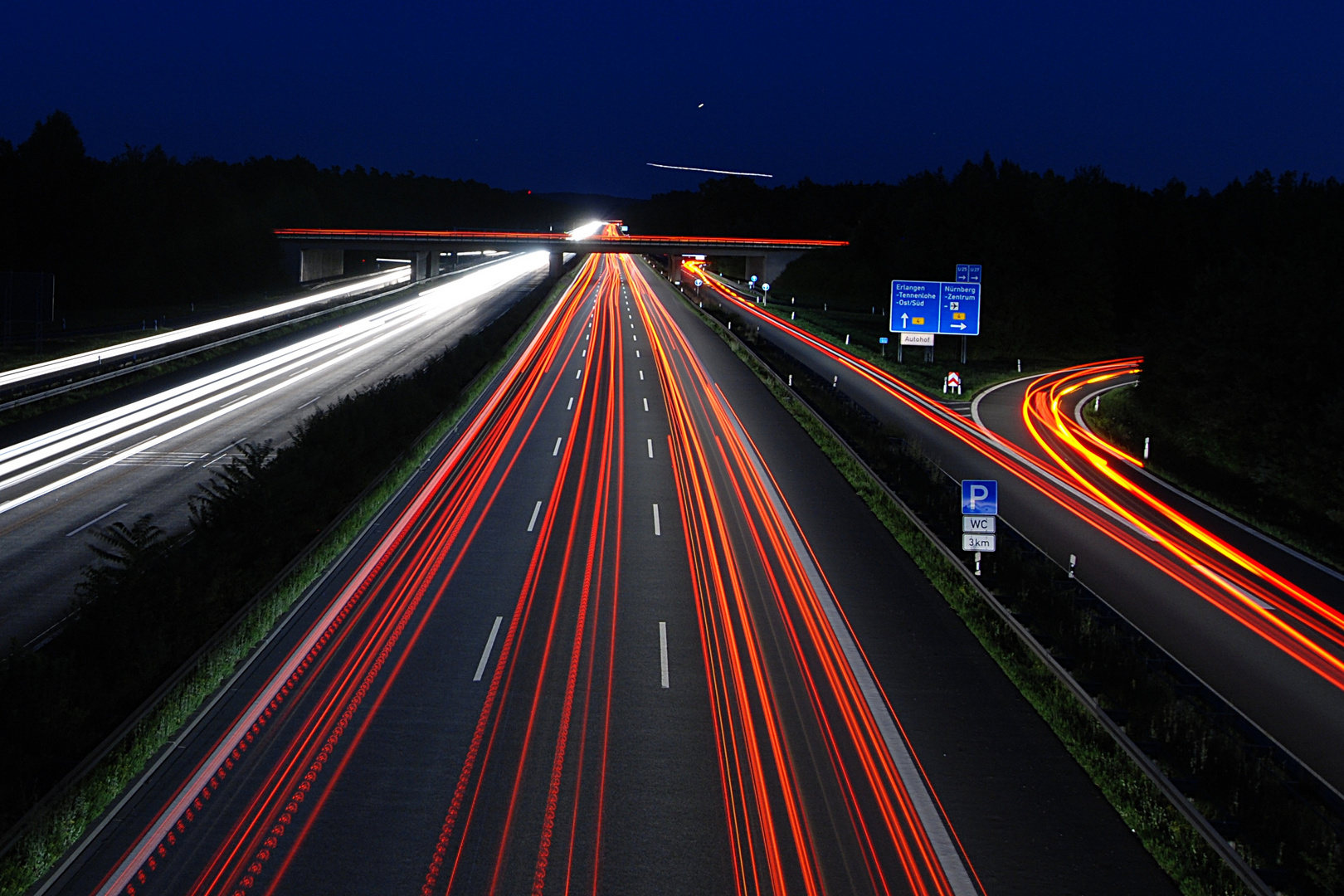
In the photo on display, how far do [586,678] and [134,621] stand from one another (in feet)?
19.7

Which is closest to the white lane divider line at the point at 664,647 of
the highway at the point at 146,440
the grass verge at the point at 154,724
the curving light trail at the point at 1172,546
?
the grass verge at the point at 154,724

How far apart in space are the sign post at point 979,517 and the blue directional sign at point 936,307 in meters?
32.6

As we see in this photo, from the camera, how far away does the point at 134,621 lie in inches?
526

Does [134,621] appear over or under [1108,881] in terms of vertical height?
over

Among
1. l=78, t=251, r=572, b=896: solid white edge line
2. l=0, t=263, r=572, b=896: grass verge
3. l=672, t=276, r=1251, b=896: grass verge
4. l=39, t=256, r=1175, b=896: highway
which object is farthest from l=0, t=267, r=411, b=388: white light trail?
l=672, t=276, r=1251, b=896: grass verge

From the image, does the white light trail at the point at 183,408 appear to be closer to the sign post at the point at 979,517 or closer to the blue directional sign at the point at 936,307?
the sign post at the point at 979,517

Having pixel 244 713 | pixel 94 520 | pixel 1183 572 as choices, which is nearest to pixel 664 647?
pixel 244 713

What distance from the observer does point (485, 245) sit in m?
103

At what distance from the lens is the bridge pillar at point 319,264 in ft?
363

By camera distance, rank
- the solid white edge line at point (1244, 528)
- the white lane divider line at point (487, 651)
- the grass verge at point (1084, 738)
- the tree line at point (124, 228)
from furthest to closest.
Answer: the tree line at point (124, 228) < the solid white edge line at point (1244, 528) < the white lane divider line at point (487, 651) < the grass verge at point (1084, 738)

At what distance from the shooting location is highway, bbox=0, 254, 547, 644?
19453 mm

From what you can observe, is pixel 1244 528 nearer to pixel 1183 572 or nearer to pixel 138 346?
pixel 1183 572

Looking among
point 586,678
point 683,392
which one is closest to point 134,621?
point 586,678

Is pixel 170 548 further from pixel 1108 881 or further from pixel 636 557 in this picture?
pixel 1108 881
